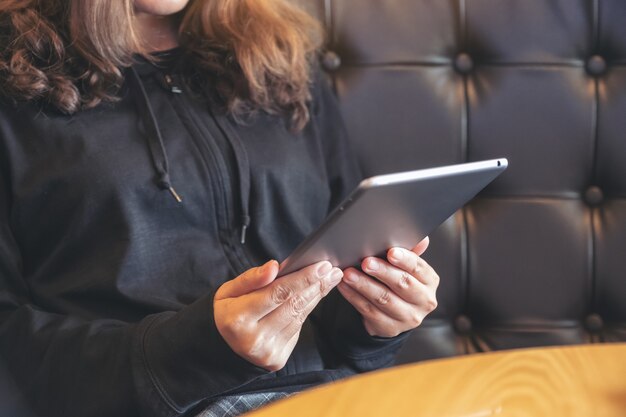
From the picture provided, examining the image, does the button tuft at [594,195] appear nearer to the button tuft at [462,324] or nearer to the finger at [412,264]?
the button tuft at [462,324]

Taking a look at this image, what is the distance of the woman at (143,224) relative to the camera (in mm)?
773

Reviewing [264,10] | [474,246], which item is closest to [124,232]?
[264,10]

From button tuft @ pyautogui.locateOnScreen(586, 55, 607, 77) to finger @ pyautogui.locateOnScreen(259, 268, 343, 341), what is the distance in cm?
55

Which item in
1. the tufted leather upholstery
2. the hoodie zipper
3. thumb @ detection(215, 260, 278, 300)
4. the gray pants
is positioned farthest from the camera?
the tufted leather upholstery

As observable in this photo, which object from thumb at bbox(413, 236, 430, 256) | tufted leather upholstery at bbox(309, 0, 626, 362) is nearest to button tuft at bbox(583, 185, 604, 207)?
tufted leather upholstery at bbox(309, 0, 626, 362)

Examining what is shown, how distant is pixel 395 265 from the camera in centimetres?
75

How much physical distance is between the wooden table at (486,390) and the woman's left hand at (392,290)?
0.16 metres

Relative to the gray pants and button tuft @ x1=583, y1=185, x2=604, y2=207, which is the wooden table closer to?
the gray pants

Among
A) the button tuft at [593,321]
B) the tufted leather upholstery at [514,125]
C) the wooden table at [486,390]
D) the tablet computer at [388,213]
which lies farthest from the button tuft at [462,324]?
the wooden table at [486,390]

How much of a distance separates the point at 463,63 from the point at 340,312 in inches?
15.5

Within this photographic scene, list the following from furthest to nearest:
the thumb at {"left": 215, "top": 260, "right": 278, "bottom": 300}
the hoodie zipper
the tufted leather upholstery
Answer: the tufted leather upholstery < the hoodie zipper < the thumb at {"left": 215, "top": 260, "right": 278, "bottom": 300}

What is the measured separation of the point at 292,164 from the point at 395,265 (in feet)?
0.82

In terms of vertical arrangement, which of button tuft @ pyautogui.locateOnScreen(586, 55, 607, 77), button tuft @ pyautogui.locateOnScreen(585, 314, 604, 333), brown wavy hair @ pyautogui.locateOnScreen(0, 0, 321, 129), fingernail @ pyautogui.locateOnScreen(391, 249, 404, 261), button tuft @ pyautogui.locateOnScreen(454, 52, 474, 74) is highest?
brown wavy hair @ pyautogui.locateOnScreen(0, 0, 321, 129)

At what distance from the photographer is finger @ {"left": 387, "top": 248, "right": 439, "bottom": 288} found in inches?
29.1
